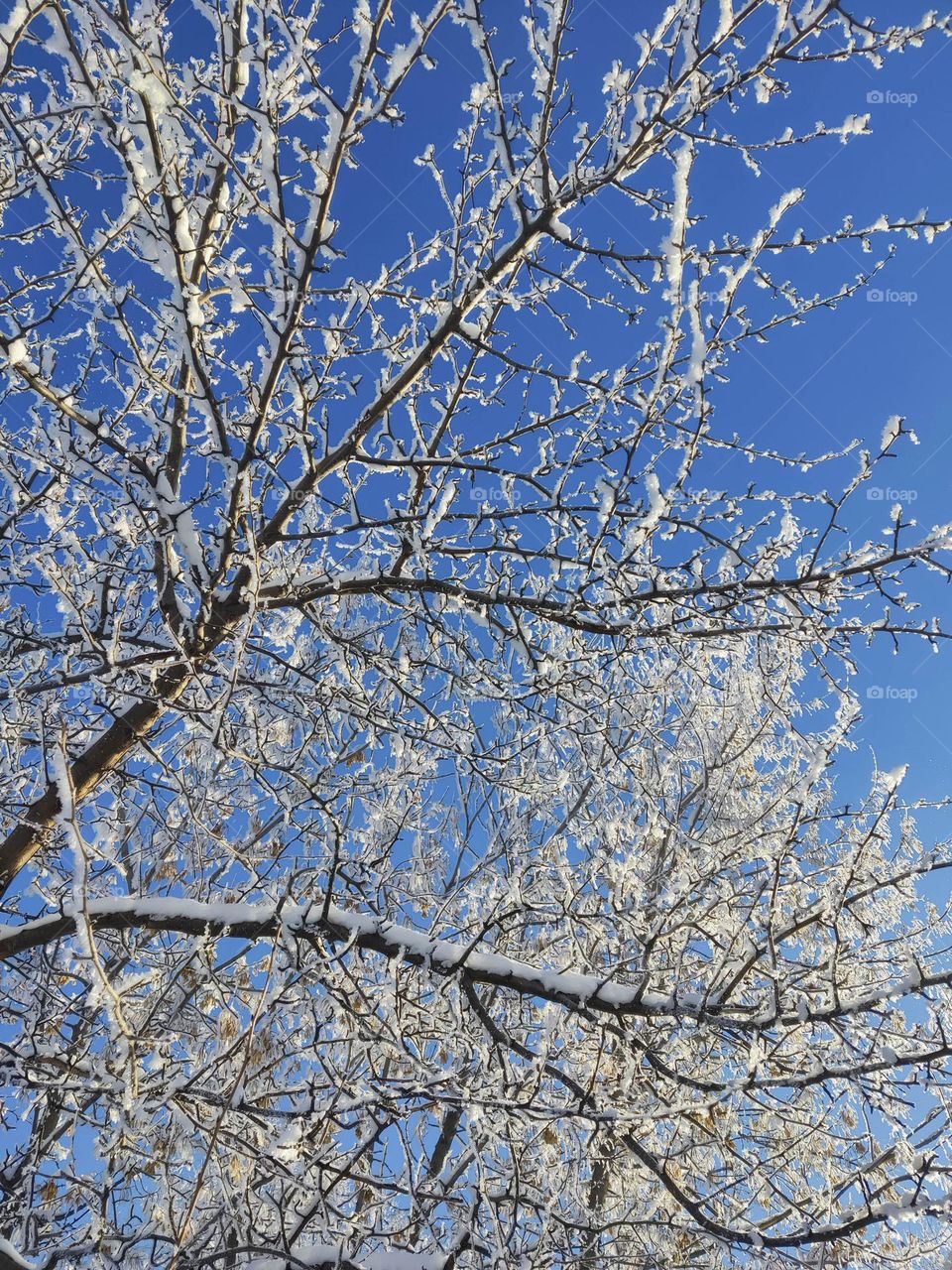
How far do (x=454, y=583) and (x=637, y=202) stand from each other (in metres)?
1.52

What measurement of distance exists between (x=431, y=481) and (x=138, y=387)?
4.15 ft

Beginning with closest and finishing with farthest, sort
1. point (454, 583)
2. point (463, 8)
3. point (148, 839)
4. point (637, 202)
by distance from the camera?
point (463, 8), point (637, 202), point (454, 583), point (148, 839)

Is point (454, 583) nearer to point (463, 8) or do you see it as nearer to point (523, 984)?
Result: point (523, 984)

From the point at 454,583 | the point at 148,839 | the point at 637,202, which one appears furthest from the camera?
the point at 148,839

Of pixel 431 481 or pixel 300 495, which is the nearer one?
pixel 300 495

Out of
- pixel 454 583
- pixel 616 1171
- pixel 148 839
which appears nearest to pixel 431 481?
pixel 454 583

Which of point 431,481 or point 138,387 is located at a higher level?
point 431,481

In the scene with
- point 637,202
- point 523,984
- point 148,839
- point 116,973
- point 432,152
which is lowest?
point 116,973

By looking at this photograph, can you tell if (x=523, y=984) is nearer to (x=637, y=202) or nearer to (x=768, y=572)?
(x=768, y=572)

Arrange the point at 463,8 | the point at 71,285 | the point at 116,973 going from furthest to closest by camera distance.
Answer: the point at 116,973, the point at 71,285, the point at 463,8

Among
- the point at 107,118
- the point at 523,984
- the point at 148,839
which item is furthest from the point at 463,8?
the point at 148,839

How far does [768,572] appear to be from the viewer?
294 cm

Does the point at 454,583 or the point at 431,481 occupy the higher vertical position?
the point at 431,481

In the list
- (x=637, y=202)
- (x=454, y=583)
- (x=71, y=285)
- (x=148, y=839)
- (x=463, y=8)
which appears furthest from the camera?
(x=148, y=839)
